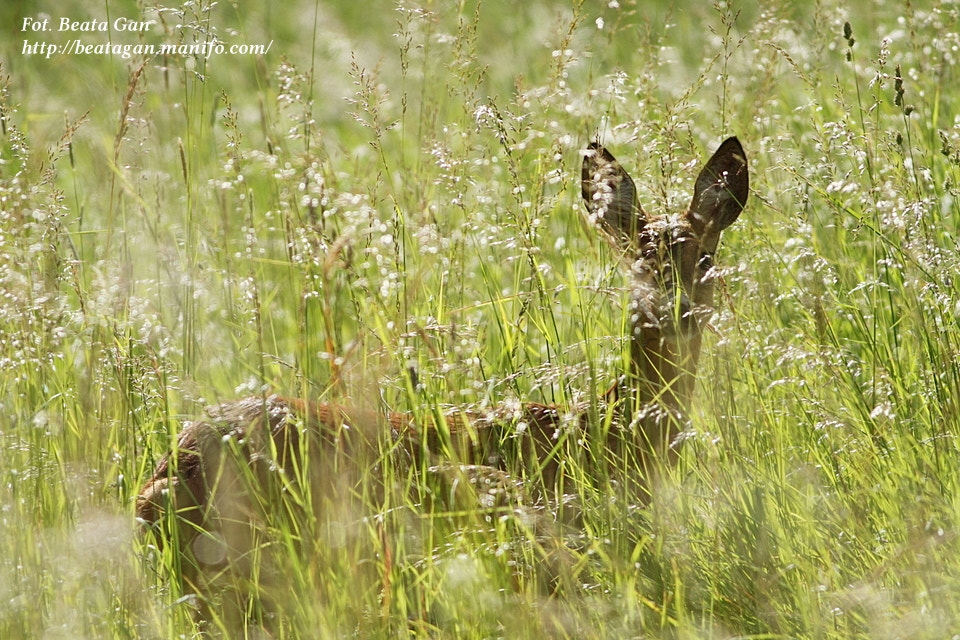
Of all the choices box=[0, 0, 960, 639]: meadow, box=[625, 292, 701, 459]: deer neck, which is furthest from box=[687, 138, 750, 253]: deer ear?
box=[625, 292, 701, 459]: deer neck

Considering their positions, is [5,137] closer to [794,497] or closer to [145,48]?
[145,48]

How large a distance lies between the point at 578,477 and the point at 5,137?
5.79 ft

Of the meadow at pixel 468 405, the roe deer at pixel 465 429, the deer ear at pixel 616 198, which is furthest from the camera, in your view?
the deer ear at pixel 616 198

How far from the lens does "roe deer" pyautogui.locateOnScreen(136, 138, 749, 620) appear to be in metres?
2.68

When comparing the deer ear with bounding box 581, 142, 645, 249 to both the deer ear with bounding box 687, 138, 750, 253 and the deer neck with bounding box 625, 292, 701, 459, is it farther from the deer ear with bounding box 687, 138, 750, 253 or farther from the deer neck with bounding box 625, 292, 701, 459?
the deer neck with bounding box 625, 292, 701, 459

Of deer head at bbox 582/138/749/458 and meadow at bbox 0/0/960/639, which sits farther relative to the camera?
deer head at bbox 582/138/749/458

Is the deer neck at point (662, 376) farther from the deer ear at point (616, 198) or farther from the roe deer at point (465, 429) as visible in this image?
the deer ear at point (616, 198)

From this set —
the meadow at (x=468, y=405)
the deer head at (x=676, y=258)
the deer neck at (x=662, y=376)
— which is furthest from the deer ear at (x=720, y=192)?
the deer neck at (x=662, y=376)

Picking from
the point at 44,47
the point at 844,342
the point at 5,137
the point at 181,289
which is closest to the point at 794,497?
the point at 844,342

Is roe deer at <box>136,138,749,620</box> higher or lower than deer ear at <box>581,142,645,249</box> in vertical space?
lower

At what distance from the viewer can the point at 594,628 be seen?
2387mm

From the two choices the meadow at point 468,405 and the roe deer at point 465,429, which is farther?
the roe deer at point 465,429

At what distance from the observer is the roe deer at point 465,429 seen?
268 centimetres

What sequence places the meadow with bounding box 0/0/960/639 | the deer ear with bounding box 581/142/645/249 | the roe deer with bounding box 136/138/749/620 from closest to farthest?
the meadow with bounding box 0/0/960/639 < the roe deer with bounding box 136/138/749/620 < the deer ear with bounding box 581/142/645/249
